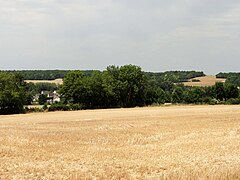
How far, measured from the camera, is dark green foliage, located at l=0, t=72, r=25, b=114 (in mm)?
83000

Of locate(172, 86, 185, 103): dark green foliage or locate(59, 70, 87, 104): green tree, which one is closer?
locate(59, 70, 87, 104): green tree

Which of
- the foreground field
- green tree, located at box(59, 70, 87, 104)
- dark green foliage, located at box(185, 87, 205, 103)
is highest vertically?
green tree, located at box(59, 70, 87, 104)

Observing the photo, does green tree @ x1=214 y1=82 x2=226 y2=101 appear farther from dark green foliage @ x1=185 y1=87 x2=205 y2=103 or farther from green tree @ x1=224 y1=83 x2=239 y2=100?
dark green foliage @ x1=185 y1=87 x2=205 y2=103

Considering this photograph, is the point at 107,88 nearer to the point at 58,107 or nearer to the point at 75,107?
the point at 75,107

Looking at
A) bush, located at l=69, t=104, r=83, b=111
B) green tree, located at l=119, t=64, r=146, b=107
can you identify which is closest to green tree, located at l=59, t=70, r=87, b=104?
bush, located at l=69, t=104, r=83, b=111

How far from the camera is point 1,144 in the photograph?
2317 centimetres

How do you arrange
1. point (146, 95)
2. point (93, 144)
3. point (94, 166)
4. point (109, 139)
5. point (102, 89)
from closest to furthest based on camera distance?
point (94, 166) → point (93, 144) → point (109, 139) → point (102, 89) → point (146, 95)

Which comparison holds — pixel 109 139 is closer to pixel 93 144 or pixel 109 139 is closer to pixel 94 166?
pixel 93 144

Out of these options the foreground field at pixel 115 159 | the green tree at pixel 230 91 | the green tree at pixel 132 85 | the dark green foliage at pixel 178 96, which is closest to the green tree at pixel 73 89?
the green tree at pixel 132 85

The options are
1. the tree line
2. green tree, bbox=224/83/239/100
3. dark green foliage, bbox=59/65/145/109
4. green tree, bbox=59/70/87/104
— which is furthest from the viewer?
green tree, bbox=224/83/239/100

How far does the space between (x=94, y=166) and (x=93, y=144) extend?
29.1 ft

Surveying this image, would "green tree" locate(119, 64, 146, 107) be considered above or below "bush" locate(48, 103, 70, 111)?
above

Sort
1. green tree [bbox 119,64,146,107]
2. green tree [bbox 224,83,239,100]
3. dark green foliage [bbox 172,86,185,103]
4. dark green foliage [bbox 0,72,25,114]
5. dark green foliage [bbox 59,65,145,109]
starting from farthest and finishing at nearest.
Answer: dark green foliage [bbox 172,86,185,103] → green tree [bbox 224,83,239,100] → green tree [bbox 119,64,146,107] → dark green foliage [bbox 59,65,145,109] → dark green foliage [bbox 0,72,25,114]

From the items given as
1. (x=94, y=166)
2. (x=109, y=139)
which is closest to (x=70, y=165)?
(x=94, y=166)
